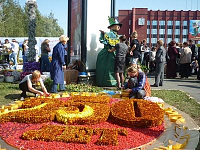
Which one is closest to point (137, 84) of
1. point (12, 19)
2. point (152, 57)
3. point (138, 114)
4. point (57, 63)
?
point (138, 114)

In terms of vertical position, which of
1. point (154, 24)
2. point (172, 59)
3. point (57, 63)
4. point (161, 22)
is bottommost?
point (57, 63)

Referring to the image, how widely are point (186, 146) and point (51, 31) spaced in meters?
54.8

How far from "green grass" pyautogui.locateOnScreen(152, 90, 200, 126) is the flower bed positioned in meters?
1.56

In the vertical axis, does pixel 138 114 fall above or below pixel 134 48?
below

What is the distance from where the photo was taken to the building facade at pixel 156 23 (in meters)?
67.7

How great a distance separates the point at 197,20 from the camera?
6825 cm

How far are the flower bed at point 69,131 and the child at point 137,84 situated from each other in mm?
1155

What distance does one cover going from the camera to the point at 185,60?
41.1ft

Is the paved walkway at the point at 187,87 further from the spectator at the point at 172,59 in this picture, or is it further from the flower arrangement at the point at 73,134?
the flower arrangement at the point at 73,134

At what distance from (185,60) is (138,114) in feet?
29.1

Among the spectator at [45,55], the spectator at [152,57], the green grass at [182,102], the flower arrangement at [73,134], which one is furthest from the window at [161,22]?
the flower arrangement at [73,134]

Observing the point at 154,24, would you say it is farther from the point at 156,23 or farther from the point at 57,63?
the point at 57,63

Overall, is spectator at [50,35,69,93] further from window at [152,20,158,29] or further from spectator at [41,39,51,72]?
window at [152,20,158,29]

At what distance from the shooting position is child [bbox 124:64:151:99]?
559 centimetres
